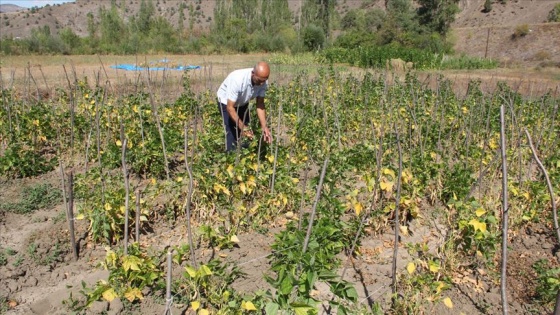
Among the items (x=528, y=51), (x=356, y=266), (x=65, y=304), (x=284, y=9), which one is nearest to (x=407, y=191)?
(x=356, y=266)

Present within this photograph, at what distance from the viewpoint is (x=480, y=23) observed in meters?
43.4

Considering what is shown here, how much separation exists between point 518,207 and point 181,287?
291 centimetres

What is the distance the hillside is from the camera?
89.4 feet

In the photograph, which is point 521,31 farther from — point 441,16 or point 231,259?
point 231,259

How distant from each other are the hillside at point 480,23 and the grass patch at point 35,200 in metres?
26.4

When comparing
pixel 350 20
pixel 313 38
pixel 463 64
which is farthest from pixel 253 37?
pixel 350 20

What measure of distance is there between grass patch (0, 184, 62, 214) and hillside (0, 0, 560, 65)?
1038 inches

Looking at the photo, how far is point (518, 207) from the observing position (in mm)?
3527

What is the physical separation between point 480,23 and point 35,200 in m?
48.7

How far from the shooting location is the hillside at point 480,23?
27234 millimetres

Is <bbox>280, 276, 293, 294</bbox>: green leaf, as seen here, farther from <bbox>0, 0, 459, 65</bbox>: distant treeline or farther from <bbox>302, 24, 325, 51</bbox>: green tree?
<bbox>302, 24, 325, 51</bbox>: green tree

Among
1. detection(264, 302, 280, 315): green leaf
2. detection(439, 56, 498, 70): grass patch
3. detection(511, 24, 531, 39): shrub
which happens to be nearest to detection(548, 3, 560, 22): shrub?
detection(511, 24, 531, 39): shrub

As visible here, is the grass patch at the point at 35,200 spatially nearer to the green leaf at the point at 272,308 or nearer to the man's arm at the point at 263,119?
the man's arm at the point at 263,119

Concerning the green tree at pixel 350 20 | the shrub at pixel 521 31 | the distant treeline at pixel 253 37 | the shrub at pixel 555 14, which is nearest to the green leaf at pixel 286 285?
the distant treeline at pixel 253 37
